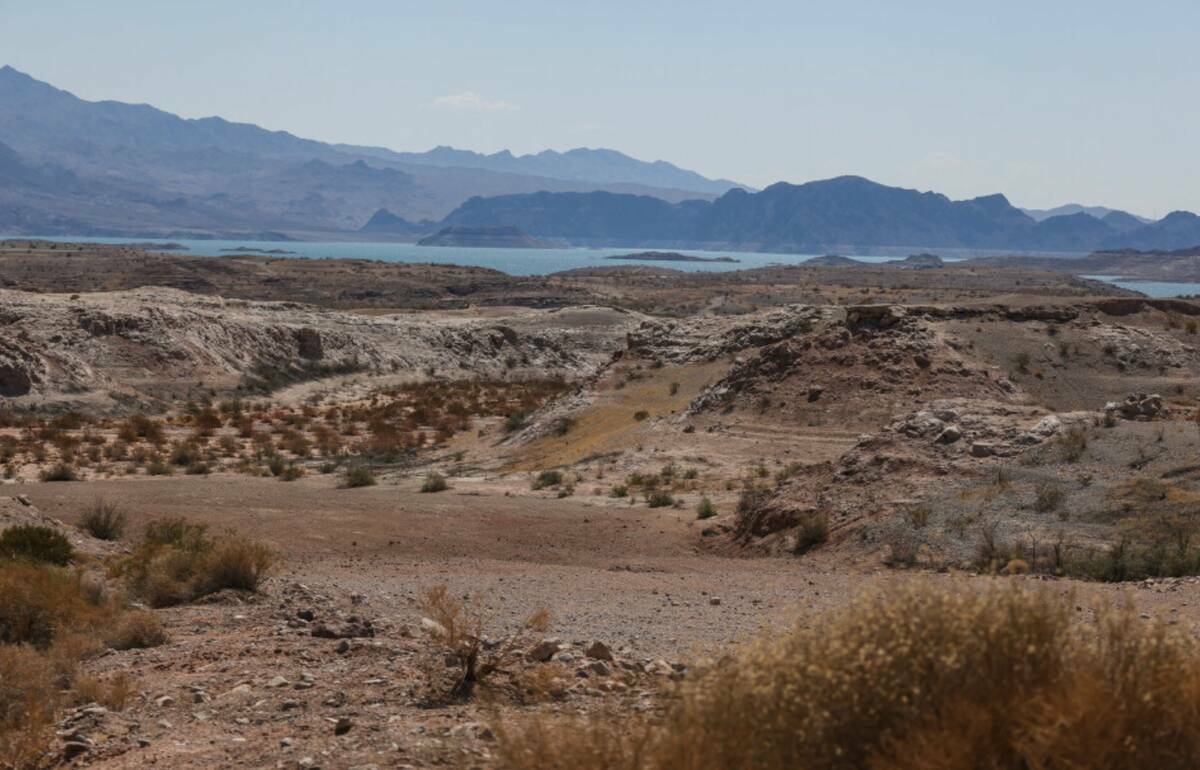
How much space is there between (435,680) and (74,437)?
93.3 feet

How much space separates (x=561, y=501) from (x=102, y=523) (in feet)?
27.0

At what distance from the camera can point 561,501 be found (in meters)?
22.5

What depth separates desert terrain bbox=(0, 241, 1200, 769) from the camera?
8.27 meters

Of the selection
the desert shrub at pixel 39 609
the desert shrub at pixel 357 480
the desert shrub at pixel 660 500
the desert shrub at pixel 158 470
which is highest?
the desert shrub at pixel 39 609

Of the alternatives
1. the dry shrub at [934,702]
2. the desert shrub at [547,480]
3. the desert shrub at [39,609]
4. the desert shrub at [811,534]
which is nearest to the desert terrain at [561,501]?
the desert shrub at [811,534]

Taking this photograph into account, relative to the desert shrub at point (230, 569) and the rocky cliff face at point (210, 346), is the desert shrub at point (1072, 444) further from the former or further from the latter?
the rocky cliff face at point (210, 346)

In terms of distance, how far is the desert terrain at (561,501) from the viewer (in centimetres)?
Answer: 827

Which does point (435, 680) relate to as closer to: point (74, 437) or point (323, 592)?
point (323, 592)

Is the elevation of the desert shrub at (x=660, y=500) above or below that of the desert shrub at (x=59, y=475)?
above

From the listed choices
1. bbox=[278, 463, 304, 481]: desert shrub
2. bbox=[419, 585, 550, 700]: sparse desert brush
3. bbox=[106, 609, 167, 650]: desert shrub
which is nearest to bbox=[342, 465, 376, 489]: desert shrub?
bbox=[278, 463, 304, 481]: desert shrub

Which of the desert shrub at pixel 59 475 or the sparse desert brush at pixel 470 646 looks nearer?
the sparse desert brush at pixel 470 646

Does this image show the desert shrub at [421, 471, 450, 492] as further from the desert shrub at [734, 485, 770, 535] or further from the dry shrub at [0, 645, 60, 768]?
the dry shrub at [0, 645, 60, 768]

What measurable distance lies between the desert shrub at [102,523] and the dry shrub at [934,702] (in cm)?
1340

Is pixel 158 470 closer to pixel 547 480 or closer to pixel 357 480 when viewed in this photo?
pixel 357 480
